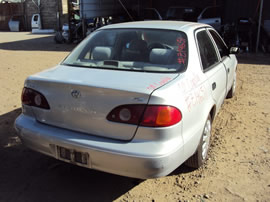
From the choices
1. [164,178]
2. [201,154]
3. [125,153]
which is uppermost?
[125,153]

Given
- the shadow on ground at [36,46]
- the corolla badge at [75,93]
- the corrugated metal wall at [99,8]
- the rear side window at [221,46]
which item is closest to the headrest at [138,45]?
the corolla badge at [75,93]

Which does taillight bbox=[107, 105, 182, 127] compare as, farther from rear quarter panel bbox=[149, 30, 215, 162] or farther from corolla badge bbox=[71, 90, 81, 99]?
corolla badge bbox=[71, 90, 81, 99]

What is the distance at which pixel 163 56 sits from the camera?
3.06m

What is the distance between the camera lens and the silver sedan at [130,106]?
2.33m

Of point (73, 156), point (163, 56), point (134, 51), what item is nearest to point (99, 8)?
point (134, 51)

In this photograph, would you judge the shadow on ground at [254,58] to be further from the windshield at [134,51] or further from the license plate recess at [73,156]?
the license plate recess at [73,156]

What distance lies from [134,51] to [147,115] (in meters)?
1.20

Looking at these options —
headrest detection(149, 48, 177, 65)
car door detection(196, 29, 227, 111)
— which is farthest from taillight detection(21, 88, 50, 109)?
car door detection(196, 29, 227, 111)

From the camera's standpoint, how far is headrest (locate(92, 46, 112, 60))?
10.9ft

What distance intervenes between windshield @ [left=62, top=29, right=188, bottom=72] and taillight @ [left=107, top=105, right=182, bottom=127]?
2.23 ft

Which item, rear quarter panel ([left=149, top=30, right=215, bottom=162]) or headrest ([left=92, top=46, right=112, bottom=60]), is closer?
rear quarter panel ([left=149, top=30, right=215, bottom=162])

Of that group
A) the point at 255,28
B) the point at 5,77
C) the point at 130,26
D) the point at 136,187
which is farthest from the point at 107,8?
the point at 136,187

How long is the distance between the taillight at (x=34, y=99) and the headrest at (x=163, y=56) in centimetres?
119

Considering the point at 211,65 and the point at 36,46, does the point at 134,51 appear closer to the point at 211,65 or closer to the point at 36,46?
the point at 211,65
